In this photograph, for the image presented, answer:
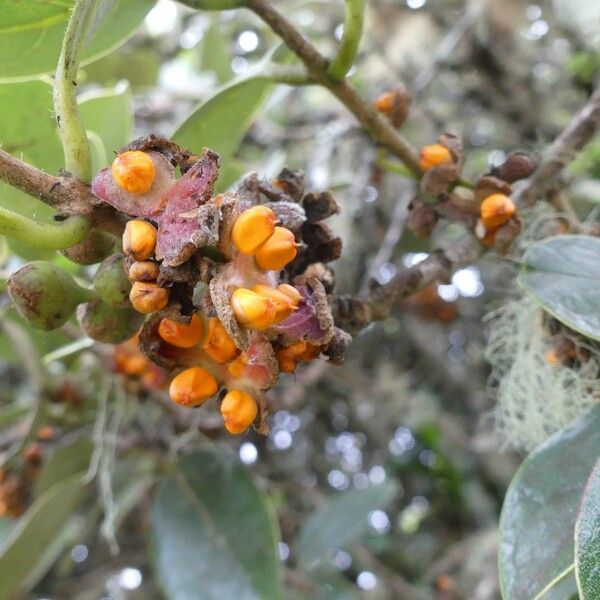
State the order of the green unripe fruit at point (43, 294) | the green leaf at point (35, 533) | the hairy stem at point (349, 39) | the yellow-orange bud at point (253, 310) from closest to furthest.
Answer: the yellow-orange bud at point (253, 310)
the green unripe fruit at point (43, 294)
the hairy stem at point (349, 39)
the green leaf at point (35, 533)

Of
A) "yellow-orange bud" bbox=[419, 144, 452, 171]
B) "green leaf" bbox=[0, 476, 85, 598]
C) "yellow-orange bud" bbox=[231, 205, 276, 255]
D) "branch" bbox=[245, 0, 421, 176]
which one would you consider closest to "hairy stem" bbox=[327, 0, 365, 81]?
"branch" bbox=[245, 0, 421, 176]

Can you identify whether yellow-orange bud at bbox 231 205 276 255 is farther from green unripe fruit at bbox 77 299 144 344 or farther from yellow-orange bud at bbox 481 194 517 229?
yellow-orange bud at bbox 481 194 517 229

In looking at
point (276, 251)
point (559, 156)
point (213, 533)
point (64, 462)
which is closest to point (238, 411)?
point (276, 251)

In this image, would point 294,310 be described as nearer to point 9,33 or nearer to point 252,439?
point 9,33

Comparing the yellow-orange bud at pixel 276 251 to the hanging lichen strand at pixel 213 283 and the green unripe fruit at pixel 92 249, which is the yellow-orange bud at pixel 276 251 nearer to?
the hanging lichen strand at pixel 213 283

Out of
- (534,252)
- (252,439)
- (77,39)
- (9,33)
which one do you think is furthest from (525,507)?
(252,439)

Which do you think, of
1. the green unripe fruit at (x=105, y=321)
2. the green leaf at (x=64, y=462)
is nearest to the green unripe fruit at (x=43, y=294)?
the green unripe fruit at (x=105, y=321)

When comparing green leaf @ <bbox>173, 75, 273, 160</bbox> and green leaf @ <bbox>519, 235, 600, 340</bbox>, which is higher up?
green leaf @ <bbox>173, 75, 273, 160</bbox>
